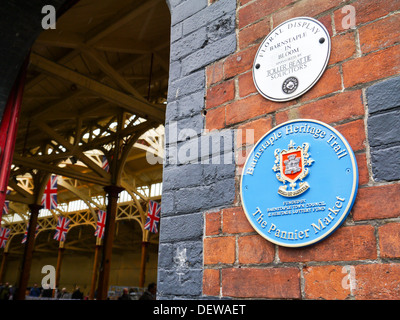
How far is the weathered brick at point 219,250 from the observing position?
1.35 metres

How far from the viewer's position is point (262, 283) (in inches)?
48.8

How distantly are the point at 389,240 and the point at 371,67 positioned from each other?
1.73 ft

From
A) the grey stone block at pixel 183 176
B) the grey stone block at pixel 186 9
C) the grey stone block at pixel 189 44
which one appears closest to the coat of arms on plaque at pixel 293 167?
the grey stone block at pixel 183 176

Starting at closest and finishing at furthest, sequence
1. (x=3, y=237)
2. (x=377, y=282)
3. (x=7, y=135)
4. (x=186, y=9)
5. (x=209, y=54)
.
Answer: (x=377, y=282), (x=209, y=54), (x=186, y=9), (x=7, y=135), (x=3, y=237)

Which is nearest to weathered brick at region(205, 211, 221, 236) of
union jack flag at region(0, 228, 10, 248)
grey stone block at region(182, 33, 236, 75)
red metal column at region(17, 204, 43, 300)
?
grey stone block at region(182, 33, 236, 75)

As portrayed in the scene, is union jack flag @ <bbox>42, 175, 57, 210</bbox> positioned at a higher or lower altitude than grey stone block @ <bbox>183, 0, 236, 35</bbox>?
higher

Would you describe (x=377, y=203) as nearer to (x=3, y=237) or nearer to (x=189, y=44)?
(x=189, y=44)

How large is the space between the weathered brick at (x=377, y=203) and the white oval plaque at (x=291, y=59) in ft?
1.36

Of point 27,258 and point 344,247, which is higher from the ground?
point 27,258

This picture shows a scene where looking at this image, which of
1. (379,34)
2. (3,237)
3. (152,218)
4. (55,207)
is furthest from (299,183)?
(3,237)

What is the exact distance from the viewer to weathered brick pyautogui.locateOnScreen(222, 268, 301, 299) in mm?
1178
